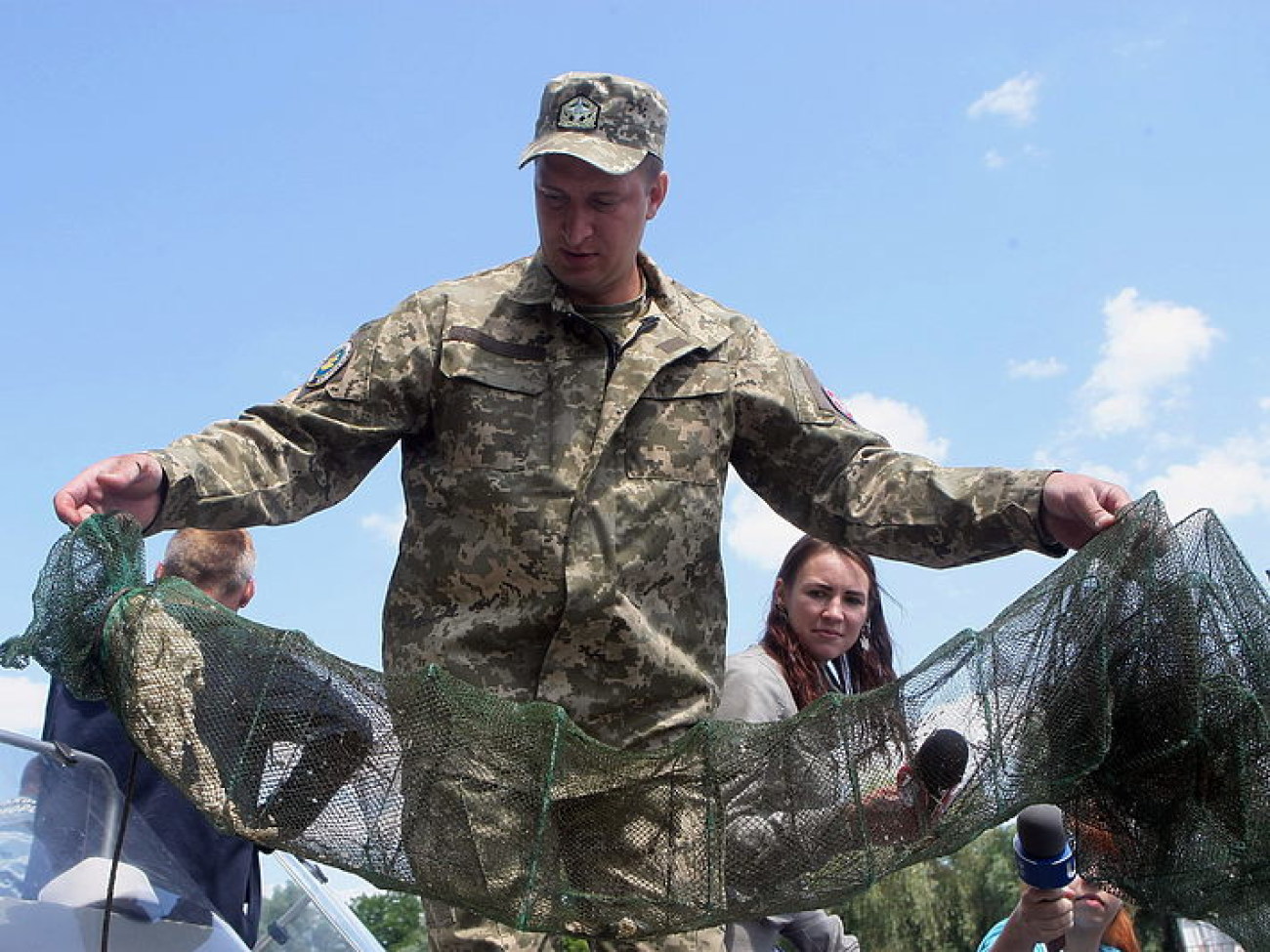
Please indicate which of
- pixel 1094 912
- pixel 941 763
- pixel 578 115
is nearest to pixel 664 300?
pixel 578 115

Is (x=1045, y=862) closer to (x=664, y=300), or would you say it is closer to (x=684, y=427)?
(x=684, y=427)

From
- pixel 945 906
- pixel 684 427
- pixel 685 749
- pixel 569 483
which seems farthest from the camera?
pixel 945 906

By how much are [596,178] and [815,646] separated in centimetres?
218

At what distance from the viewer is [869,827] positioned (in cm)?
308

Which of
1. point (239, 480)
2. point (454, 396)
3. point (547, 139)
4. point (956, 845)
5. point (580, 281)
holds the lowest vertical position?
point (956, 845)

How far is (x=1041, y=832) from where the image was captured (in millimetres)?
3305

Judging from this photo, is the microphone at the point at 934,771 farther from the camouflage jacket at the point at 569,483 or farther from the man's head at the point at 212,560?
the man's head at the point at 212,560

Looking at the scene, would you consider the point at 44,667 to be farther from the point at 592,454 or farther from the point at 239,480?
the point at 592,454

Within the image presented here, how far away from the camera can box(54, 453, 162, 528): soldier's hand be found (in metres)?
3.09

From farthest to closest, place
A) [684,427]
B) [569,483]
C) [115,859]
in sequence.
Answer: [684,427] < [569,483] < [115,859]

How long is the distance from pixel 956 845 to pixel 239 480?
168cm

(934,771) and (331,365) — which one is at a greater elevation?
(331,365)

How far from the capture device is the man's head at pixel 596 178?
3668 mm

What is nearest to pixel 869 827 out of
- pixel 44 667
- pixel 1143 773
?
pixel 1143 773
